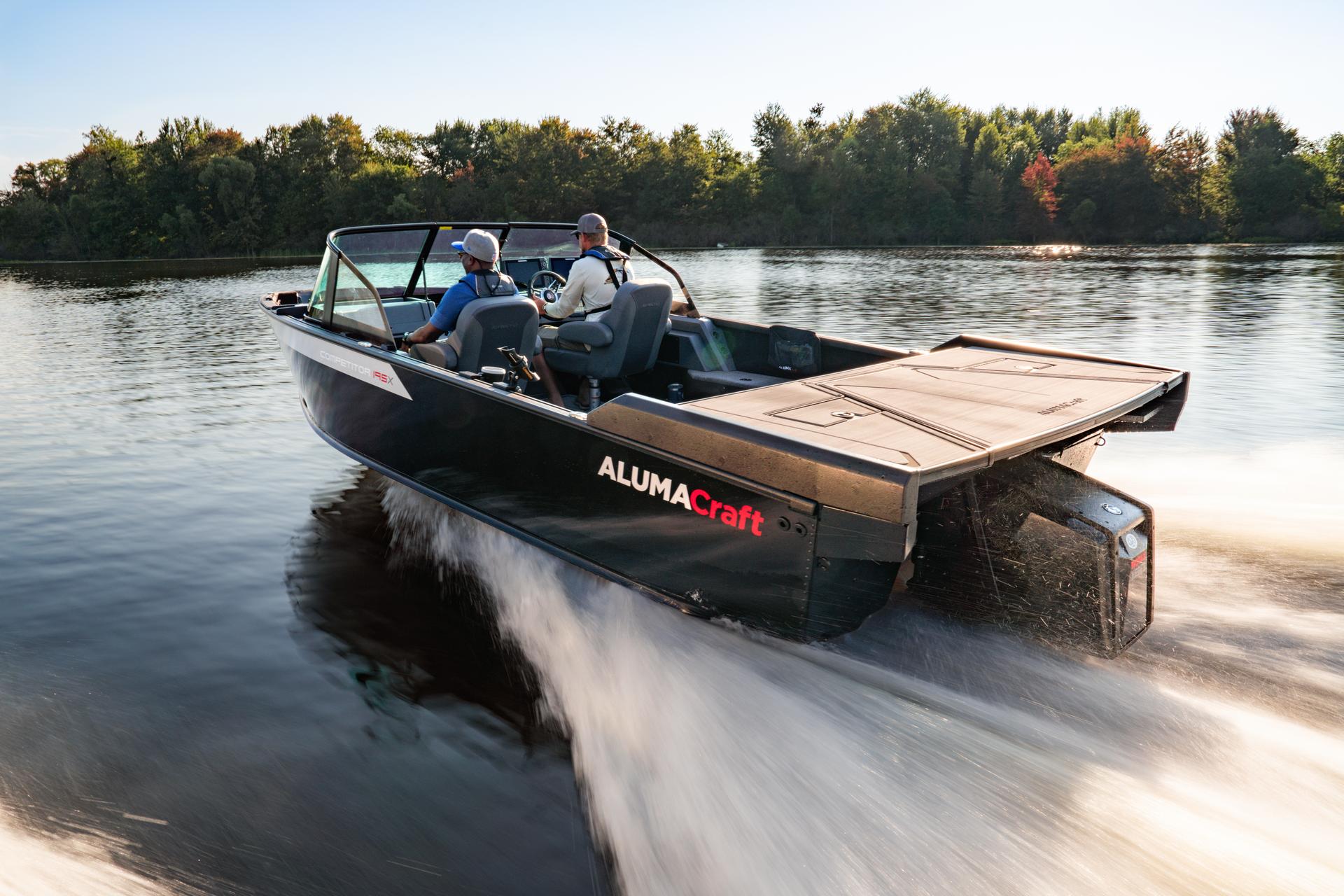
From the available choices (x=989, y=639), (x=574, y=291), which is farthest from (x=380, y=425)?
(x=989, y=639)

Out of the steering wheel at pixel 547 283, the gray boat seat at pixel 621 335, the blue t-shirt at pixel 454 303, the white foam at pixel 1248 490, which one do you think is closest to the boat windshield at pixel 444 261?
the steering wheel at pixel 547 283

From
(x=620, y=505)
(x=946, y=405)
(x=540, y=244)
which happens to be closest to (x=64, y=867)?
(x=620, y=505)

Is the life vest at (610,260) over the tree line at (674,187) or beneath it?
beneath

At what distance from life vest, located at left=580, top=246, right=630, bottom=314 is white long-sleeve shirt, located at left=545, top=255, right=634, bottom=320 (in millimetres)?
19

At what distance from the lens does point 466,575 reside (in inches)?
196

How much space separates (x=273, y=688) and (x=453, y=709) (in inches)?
33.3

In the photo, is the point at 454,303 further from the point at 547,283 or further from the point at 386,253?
the point at 547,283

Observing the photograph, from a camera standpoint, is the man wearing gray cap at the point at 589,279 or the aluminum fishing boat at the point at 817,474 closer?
the aluminum fishing boat at the point at 817,474

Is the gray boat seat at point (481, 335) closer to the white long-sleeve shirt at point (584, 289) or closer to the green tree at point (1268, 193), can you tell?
the white long-sleeve shirt at point (584, 289)

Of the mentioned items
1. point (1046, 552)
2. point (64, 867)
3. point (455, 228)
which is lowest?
point (64, 867)

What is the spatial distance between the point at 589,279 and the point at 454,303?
3.11ft

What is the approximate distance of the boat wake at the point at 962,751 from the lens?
2.46 metres

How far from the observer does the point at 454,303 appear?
4859 mm

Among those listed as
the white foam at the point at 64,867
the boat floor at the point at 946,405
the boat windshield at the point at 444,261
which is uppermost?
the boat windshield at the point at 444,261
